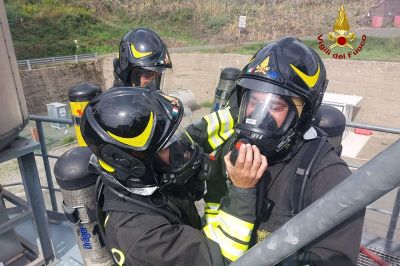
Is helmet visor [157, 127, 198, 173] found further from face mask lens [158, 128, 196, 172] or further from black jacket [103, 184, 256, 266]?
black jacket [103, 184, 256, 266]

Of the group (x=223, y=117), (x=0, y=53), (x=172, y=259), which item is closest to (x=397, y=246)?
(x=223, y=117)

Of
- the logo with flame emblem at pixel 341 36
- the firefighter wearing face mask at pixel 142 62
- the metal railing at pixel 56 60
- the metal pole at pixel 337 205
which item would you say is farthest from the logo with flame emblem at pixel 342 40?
the metal pole at pixel 337 205

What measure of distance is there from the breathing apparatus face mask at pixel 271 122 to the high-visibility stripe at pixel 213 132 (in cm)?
48

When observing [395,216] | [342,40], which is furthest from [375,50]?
[395,216]

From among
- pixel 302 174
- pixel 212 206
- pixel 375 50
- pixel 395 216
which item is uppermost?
pixel 302 174

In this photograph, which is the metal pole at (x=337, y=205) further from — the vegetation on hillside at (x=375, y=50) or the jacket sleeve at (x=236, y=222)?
the vegetation on hillside at (x=375, y=50)

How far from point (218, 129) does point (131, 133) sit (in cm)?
89

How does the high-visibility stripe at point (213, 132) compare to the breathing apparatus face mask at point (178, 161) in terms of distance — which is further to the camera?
the high-visibility stripe at point (213, 132)

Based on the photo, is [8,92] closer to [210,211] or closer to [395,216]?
[210,211]

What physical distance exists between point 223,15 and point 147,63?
3145 cm

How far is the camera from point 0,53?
264cm

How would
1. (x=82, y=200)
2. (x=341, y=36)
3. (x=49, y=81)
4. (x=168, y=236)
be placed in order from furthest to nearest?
(x=341, y=36) < (x=49, y=81) < (x=82, y=200) < (x=168, y=236)

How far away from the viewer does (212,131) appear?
2.38m

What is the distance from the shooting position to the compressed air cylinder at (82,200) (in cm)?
250
